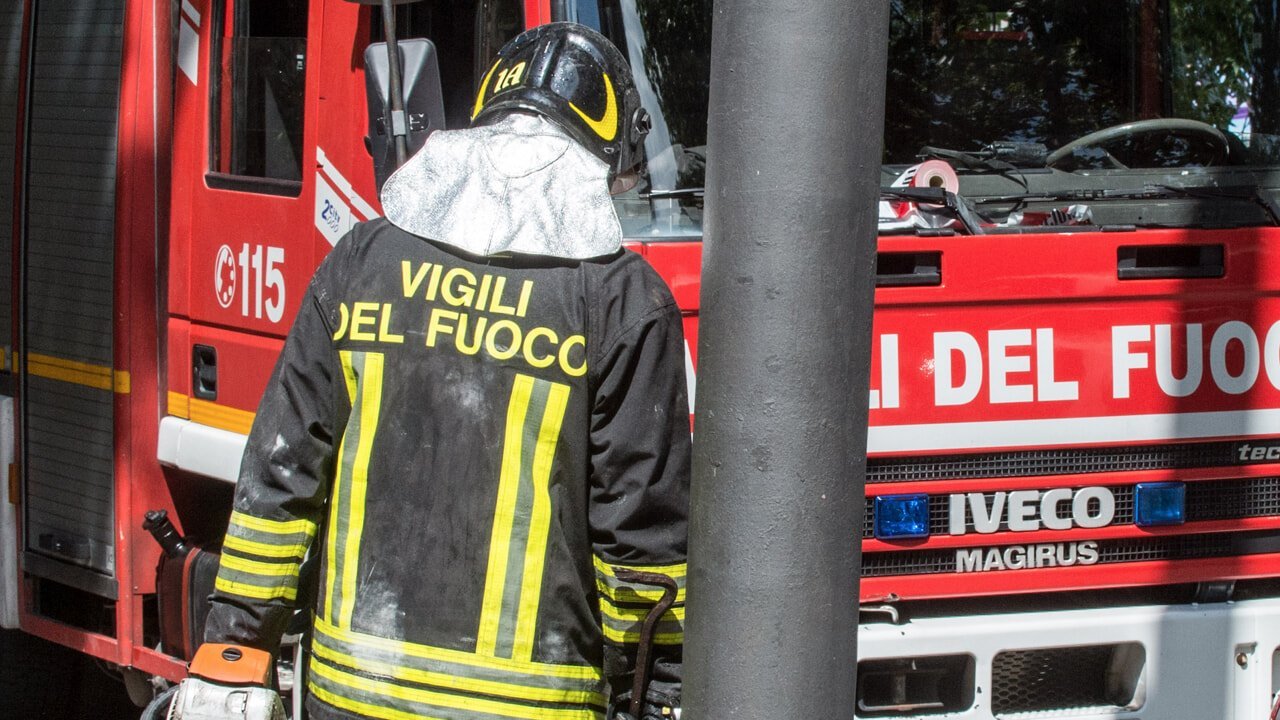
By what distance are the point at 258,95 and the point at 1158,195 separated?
232 centimetres

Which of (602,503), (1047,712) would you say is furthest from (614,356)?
(1047,712)

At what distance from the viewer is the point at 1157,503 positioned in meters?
3.55

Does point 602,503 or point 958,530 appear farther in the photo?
point 958,530

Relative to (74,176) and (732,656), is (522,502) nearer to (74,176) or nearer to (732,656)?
(732,656)

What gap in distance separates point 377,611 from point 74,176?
267cm

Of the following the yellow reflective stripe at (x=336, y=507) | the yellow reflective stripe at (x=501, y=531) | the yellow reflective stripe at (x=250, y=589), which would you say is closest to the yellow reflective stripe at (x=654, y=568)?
the yellow reflective stripe at (x=501, y=531)

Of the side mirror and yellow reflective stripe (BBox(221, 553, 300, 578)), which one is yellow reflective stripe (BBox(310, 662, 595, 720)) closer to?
yellow reflective stripe (BBox(221, 553, 300, 578))

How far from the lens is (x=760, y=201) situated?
1.96 meters

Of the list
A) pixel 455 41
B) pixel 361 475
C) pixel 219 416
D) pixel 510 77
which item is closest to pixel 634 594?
pixel 361 475

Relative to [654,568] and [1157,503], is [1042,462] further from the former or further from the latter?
[654,568]

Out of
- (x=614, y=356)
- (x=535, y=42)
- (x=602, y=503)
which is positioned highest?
(x=535, y=42)

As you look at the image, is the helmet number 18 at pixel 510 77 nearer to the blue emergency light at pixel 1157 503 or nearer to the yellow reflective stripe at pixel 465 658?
the yellow reflective stripe at pixel 465 658

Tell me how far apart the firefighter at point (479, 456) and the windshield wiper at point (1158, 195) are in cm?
150

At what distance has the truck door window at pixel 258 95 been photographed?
400 cm
